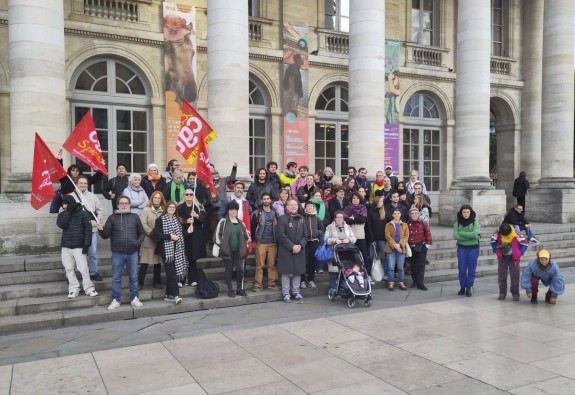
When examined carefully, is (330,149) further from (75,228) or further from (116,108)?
(75,228)

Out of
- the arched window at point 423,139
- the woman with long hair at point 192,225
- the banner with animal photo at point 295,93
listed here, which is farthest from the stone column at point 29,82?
the arched window at point 423,139

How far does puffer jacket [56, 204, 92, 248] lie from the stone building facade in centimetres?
241

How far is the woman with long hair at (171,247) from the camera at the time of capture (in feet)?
27.5

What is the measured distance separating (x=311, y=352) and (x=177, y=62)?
11.5 metres

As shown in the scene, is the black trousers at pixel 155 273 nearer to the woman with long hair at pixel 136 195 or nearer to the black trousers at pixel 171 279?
the black trousers at pixel 171 279

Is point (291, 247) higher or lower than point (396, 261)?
higher

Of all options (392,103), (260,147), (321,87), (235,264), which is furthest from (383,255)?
(392,103)

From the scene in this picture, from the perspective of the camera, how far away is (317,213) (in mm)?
10031

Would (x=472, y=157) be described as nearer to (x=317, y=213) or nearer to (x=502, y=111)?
(x=502, y=111)

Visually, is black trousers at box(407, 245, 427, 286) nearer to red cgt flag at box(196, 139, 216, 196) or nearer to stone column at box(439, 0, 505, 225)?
red cgt flag at box(196, 139, 216, 196)

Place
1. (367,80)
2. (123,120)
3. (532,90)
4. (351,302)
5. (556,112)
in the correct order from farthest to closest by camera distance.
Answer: (532,90)
(556,112)
(123,120)
(367,80)
(351,302)

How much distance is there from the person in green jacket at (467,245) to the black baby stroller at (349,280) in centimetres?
196

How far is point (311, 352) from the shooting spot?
21.0 ft

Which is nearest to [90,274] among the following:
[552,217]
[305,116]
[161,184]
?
[161,184]
